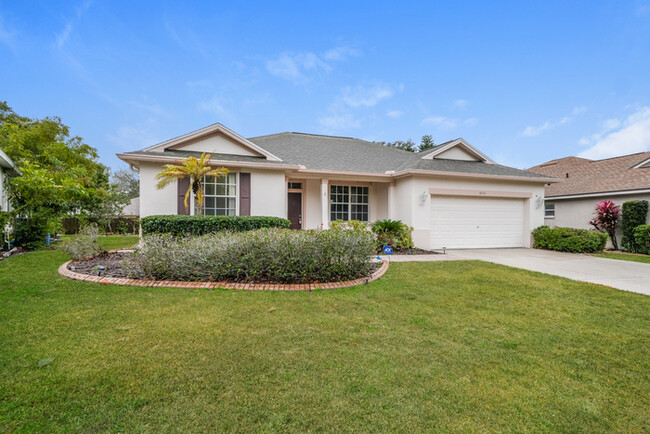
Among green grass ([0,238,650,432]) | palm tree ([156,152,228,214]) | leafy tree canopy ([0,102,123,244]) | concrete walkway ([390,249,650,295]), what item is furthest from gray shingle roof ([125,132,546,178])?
green grass ([0,238,650,432])

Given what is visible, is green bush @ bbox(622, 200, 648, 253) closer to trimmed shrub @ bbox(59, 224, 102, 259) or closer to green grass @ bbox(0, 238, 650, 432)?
green grass @ bbox(0, 238, 650, 432)

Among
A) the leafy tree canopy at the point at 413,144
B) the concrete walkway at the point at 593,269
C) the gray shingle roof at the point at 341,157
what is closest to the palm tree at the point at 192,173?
the gray shingle roof at the point at 341,157

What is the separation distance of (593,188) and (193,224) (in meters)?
17.8

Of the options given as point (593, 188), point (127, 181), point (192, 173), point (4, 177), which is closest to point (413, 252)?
point (192, 173)

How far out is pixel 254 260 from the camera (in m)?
5.32

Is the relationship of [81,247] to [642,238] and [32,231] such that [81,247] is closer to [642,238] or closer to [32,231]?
[32,231]

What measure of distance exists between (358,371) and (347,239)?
3443mm

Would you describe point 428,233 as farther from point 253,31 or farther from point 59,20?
point 59,20

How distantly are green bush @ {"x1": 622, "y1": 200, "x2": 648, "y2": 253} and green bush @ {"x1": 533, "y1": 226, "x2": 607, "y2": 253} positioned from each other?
7.73 ft

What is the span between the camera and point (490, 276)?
6160 millimetres

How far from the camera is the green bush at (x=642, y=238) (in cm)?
1108

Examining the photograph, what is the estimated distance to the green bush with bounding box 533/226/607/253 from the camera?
1038 cm

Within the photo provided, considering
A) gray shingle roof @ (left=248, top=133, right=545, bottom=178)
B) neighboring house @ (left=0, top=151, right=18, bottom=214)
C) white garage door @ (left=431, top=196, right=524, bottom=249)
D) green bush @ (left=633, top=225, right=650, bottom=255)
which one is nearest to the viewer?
neighboring house @ (left=0, top=151, right=18, bottom=214)

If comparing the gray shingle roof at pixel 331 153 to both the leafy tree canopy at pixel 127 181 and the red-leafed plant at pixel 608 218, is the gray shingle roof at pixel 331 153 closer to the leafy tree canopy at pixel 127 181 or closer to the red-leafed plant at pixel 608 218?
the red-leafed plant at pixel 608 218
